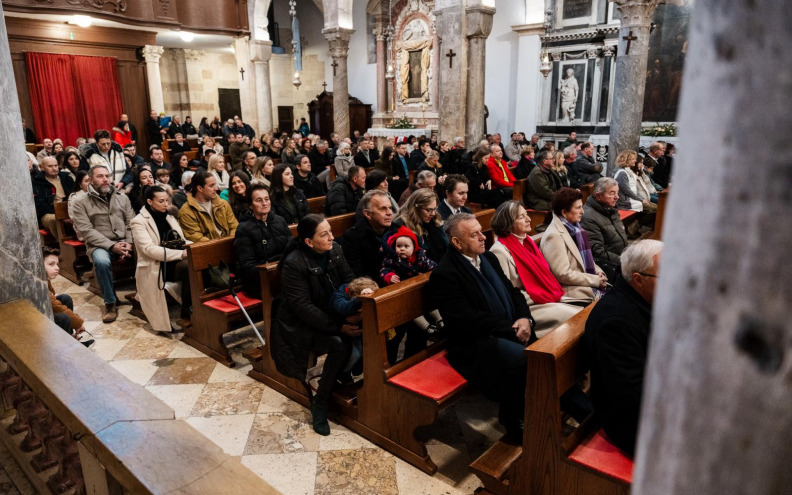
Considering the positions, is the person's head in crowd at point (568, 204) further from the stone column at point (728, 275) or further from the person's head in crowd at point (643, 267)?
the stone column at point (728, 275)

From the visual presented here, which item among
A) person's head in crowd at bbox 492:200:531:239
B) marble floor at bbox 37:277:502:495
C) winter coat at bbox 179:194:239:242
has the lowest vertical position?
marble floor at bbox 37:277:502:495

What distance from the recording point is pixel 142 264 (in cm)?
480

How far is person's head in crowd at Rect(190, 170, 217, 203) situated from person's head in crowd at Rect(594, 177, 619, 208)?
3496 millimetres

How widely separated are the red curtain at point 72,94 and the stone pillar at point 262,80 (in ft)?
12.5

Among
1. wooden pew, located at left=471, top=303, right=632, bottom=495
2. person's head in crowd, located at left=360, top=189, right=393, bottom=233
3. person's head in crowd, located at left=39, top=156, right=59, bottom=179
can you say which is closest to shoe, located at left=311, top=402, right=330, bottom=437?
wooden pew, located at left=471, top=303, right=632, bottom=495

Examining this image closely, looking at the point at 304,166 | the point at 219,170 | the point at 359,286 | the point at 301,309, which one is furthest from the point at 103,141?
the point at 359,286

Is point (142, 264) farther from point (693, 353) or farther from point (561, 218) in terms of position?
point (693, 353)

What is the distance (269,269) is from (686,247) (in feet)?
11.5

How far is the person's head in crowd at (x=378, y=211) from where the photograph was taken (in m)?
4.07

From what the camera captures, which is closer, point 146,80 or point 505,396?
point 505,396

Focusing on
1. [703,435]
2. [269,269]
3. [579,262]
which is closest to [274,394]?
[269,269]

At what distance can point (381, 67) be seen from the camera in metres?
18.6

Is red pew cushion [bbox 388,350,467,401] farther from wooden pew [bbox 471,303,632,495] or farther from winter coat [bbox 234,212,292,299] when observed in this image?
winter coat [bbox 234,212,292,299]

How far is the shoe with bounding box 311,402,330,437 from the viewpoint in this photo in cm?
341
